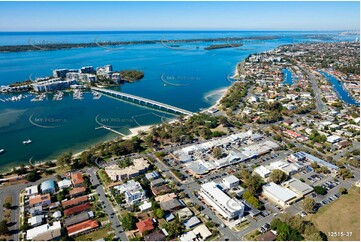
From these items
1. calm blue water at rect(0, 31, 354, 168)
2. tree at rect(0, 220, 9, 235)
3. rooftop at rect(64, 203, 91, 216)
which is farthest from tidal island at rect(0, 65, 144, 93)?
tree at rect(0, 220, 9, 235)

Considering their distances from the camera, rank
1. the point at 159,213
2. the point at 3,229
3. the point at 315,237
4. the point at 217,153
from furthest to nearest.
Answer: the point at 217,153, the point at 159,213, the point at 3,229, the point at 315,237

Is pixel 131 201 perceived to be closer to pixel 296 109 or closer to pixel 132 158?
pixel 132 158

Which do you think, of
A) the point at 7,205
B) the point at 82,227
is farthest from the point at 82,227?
the point at 7,205

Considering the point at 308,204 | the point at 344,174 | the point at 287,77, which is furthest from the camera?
the point at 287,77

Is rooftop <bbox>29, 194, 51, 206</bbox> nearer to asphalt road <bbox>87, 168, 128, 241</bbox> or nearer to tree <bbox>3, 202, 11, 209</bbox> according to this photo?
tree <bbox>3, 202, 11, 209</bbox>

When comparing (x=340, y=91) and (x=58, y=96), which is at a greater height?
(x=340, y=91)

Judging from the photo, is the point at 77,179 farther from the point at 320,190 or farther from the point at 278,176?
the point at 320,190
